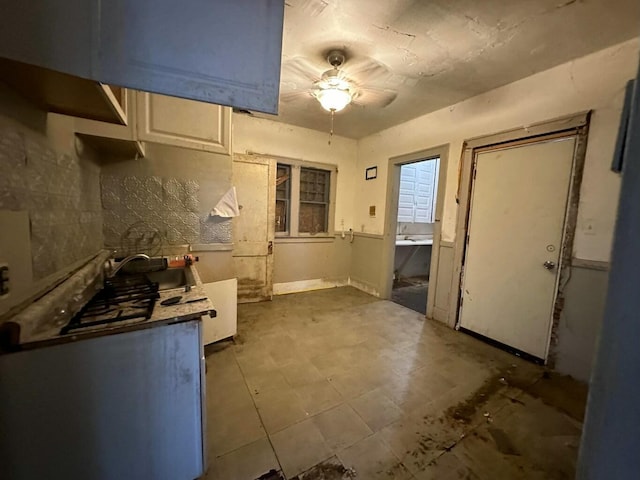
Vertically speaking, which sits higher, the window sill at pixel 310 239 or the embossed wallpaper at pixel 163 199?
the embossed wallpaper at pixel 163 199

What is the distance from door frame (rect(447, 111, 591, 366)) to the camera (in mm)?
2037

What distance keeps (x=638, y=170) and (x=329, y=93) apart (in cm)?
226

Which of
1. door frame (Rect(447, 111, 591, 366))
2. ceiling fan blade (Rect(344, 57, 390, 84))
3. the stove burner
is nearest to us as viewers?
the stove burner

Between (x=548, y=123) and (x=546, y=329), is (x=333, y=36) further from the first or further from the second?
(x=546, y=329)

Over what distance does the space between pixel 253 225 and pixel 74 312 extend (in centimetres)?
238

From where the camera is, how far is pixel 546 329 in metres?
2.24

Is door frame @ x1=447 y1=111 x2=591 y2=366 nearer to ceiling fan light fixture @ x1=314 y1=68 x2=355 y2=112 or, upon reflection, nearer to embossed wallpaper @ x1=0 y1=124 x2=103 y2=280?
ceiling fan light fixture @ x1=314 y1=68 x2=355 y2=112

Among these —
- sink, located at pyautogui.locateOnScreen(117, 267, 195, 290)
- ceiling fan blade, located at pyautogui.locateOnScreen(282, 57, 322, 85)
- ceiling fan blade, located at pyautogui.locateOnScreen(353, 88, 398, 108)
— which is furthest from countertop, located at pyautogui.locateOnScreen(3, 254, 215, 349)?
ceiling fan blade, located at pyautogui.locateOnScreen(353, 88, 398, 108)

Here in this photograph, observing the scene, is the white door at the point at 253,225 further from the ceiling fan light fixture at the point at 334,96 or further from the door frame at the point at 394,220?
the door frame at the point at 394,220

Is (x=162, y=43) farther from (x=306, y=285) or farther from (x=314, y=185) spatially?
(x=306, y=285)

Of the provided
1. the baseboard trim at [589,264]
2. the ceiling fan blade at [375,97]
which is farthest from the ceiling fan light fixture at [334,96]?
the baseboard trim at [589,264]

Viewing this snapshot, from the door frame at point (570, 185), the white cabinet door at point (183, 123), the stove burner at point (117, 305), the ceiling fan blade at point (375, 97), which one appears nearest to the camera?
the stove burner at point (117, 305)

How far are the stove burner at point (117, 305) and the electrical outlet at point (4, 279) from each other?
19 centimetres

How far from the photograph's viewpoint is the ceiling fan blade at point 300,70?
7.23 ft
